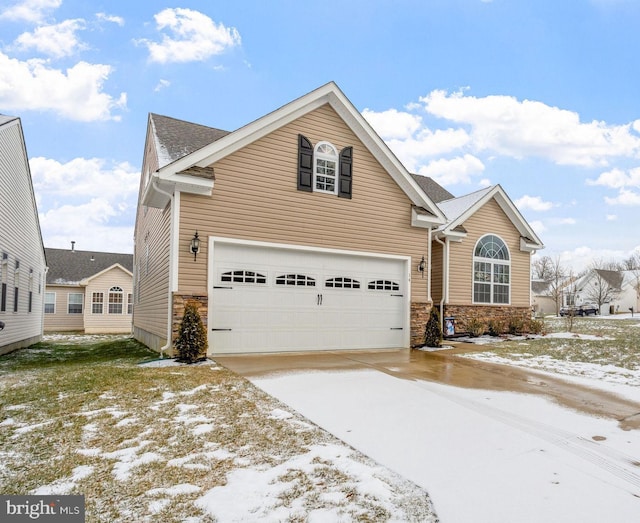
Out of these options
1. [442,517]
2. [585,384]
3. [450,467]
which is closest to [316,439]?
[450,467]

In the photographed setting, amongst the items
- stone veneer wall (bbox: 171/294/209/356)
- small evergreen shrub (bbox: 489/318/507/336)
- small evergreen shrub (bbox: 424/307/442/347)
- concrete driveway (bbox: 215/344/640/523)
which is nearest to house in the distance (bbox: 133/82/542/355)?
stone veneer wall (bbox: 171/294/209/356)

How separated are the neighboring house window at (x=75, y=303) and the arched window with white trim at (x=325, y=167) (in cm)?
2118

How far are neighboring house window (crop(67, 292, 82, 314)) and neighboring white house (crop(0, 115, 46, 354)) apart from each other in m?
8.82

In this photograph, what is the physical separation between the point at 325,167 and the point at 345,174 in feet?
1.80

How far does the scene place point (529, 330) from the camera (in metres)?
15.5

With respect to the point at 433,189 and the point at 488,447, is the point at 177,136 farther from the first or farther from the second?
the point at 433,189

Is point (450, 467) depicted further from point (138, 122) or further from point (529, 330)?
point (138, 122)

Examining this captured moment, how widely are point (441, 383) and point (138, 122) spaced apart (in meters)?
14.2

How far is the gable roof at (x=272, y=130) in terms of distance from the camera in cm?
838

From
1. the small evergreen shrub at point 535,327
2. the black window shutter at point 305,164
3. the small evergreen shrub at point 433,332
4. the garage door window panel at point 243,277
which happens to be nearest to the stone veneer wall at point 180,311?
the garage door window panel at point 243,277

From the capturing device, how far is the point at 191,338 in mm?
7910

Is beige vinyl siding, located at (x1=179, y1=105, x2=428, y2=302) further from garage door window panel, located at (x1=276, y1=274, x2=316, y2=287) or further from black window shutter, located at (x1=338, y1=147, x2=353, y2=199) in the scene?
garage door window panel, located at (x1=276, y1=274, x2=316, y2=287)

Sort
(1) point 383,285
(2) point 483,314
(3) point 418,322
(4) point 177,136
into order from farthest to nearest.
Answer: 1. (2) point 483,314
2. (3) point 418,322
3. (4) point 177,136
4. (1) point 383,285

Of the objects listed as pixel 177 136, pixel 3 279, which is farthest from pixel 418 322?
pixel 3 279
